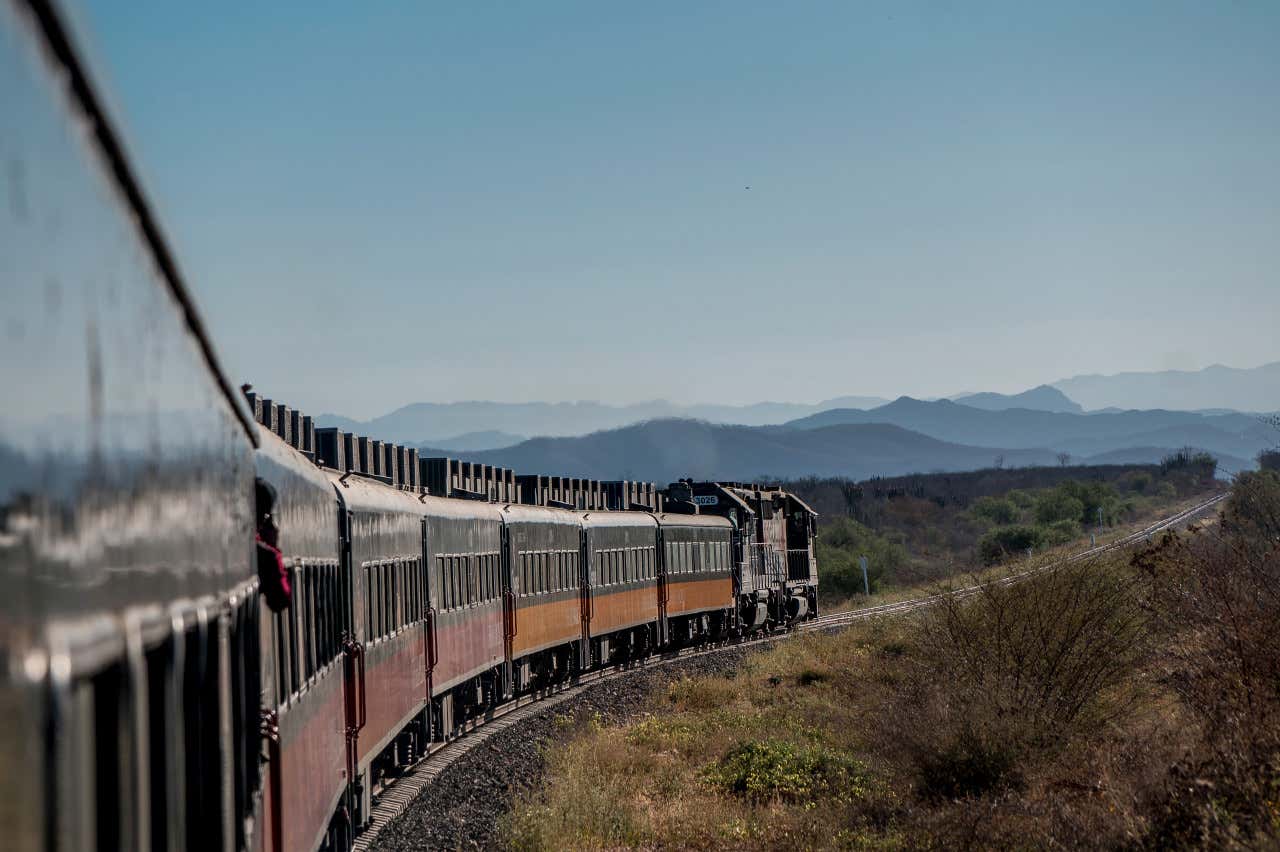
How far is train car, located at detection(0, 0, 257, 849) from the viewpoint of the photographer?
5.29ft

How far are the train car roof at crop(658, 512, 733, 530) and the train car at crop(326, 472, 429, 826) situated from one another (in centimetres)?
1667

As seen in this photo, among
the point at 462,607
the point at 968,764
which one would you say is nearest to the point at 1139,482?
the point at 462,607

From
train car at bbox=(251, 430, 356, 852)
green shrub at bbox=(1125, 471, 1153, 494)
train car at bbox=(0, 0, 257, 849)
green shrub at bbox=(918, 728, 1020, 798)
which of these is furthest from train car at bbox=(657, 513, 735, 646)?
green shrub at bbox=(1125, 471, 1153, 494)

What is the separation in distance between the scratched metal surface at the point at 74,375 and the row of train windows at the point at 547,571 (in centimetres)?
1961

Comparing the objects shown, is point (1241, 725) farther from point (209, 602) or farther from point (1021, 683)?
point (209, 602)

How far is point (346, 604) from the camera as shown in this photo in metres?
10.9

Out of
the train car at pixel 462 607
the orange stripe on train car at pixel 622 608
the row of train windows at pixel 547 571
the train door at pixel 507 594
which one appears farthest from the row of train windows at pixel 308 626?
the orange stripe on train car at pixel 622 608

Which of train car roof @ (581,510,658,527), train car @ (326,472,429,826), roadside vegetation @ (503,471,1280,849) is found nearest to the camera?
train car @ (326,472,429,826)

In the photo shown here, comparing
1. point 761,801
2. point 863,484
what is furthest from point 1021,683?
point 863,484

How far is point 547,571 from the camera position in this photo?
78.8 feet

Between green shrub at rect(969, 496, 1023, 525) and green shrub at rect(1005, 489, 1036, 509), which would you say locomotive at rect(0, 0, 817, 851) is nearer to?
green shrub at rect(969, 496, 1023, 525)

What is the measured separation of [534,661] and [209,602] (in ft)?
71.6

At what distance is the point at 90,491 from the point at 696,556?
108 ft

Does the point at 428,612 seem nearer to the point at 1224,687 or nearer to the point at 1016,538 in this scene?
the point at 1224,687
